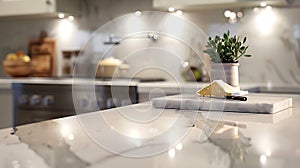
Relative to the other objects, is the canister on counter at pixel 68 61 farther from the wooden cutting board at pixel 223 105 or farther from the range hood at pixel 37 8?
the wooden cutting board at pixel 223 105

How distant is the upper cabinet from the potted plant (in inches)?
81.3

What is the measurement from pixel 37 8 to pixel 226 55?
7.37 feet

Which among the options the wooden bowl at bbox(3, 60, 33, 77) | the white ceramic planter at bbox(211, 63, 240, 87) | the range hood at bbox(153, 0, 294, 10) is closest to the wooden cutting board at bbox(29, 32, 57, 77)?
the wooden bowl at bbox(3, 60, 33, 77)

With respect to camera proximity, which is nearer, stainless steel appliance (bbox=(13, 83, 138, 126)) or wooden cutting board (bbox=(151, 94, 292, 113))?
wooden cutting board (bbox=(151, 94, 292, 113))

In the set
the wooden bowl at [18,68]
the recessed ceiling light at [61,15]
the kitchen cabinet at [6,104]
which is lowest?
the kitchen cabinet at [6,104]

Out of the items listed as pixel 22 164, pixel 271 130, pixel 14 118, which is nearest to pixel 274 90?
pixel 271 130

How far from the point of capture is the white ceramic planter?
51.2 inches

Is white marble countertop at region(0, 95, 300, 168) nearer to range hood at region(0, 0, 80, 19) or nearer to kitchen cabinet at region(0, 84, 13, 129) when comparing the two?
kitchen cabinet at region(0, 84, 13, 129)

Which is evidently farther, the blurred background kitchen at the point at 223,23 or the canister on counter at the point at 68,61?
the canister on counter at the point at 68,61

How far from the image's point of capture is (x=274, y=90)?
2375mm

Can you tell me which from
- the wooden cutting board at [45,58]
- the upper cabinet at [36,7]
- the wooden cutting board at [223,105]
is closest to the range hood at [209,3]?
the upper cabinet at [36,7]

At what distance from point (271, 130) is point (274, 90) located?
1660 mm

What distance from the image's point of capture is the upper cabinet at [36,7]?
307 centimetres

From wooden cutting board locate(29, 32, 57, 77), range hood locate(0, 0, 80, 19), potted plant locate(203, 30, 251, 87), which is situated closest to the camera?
potted plant locate(203, 30, 251, 87)
